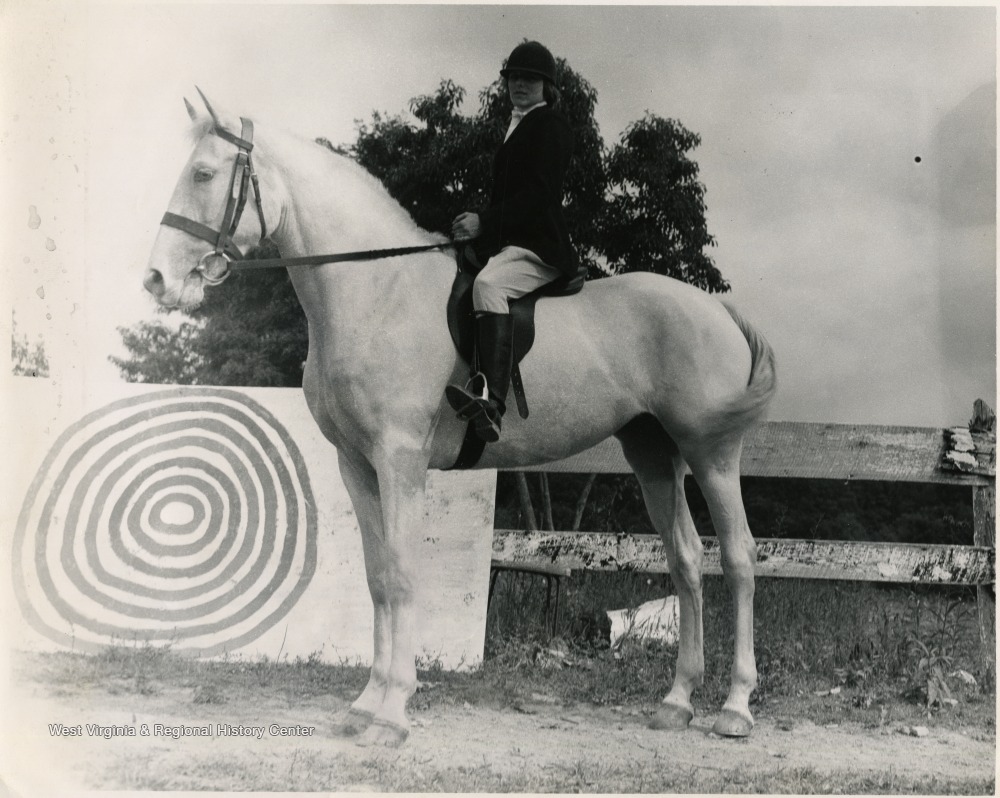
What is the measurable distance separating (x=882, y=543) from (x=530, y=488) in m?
2.59

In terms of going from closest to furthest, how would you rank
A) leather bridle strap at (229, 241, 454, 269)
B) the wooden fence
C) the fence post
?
1. leather bridle strap at (229, 241, 454, 269)
2. the fence post
3. the wooden fence

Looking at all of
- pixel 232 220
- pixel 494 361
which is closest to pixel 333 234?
pixel 232 220

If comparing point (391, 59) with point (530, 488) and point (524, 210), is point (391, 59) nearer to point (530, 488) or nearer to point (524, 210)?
point (524, 210)

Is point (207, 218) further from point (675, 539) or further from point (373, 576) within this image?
point (675, 539)

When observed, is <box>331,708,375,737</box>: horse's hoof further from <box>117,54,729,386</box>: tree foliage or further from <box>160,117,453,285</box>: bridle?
<box>117,54,729,386</box>: tree foliage

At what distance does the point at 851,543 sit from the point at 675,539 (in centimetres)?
151

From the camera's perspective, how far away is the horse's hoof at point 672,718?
545cm

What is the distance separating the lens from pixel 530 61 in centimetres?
515

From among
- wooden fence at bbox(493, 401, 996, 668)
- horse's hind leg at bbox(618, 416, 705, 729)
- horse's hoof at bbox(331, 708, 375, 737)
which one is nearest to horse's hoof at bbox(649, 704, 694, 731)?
horse's hind leg at bbox(618, 416, 705, 729)

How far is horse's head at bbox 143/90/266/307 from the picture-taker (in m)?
4.64

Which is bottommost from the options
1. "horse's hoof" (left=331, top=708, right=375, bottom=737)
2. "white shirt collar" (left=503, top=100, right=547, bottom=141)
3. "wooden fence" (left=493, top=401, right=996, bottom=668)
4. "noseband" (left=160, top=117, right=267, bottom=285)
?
"horse's hoof" (left=331, top=708, right=375, bottom=737)

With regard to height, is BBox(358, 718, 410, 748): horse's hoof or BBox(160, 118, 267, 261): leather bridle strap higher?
BBox(160, 118, 267, 261): leather bridle strap

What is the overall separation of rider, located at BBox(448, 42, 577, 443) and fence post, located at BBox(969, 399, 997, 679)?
9.80 feet

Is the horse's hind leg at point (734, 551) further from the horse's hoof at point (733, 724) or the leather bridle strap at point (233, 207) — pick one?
the leather bridle strap at point (233, 207)
